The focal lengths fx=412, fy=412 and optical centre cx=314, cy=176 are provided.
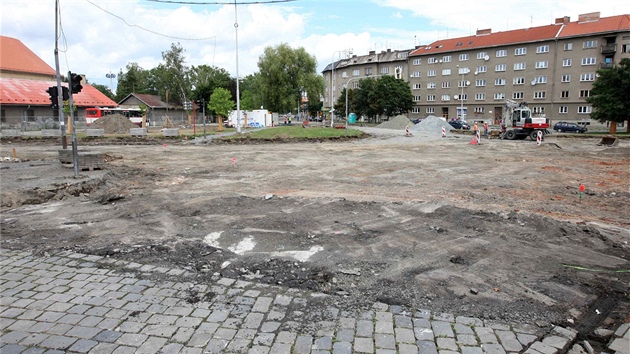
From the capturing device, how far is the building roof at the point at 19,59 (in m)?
62.2

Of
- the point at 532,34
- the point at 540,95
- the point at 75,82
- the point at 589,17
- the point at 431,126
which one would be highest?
the point at 589,17

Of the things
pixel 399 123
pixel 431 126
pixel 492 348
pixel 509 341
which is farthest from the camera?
pixel 399 123

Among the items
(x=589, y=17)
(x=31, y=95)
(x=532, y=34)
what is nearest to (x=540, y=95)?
(x=532, y=34)

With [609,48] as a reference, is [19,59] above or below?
below

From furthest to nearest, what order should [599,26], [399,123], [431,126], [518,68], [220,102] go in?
1. [518,68]
2. [599,26]
3. [399,123]
4. [220,102]
5. [431,126]

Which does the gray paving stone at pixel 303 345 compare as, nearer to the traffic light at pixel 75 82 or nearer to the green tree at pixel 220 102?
the traffic light at pixel 75 82

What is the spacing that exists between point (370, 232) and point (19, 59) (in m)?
76.4

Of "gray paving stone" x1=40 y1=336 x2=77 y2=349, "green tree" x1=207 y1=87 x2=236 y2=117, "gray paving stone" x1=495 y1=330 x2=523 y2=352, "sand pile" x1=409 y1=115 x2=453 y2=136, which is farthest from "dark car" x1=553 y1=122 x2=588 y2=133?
"gray paving stone" x1=40 y1=336 x2=77 y2=349

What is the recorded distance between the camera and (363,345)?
12.7 feet

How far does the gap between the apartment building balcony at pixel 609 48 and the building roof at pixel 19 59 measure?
289 ft

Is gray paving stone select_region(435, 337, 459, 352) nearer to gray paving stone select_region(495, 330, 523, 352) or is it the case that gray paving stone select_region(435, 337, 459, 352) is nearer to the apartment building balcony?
gray paving stone select_region(495, 330, 523, 352)

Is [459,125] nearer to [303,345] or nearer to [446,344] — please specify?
[446,344]

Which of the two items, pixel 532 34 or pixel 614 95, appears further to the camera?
pixel 532 34

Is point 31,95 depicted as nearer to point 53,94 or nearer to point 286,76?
point 286,76
